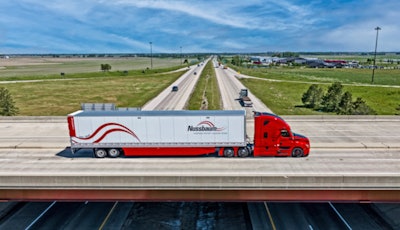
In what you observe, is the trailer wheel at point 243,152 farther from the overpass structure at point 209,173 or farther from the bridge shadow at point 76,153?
the bridge shadow at point 76,153

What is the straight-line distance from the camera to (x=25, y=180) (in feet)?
54.5

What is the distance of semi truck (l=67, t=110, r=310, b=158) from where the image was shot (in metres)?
22.2

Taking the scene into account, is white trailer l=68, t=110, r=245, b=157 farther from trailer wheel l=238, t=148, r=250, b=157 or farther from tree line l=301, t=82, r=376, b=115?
tree line l=301, t=82, r=376, b=115

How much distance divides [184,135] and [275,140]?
753 cm

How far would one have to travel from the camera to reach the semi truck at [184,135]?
22234 millimetres

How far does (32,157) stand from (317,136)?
27.1m

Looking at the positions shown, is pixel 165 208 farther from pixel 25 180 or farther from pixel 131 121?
pixel 25 180

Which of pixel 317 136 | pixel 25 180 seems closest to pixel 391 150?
pixel 317 136

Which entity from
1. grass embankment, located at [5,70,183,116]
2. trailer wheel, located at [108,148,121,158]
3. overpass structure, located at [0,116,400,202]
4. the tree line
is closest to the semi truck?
trailer wheel, located at [108,148,121,158]

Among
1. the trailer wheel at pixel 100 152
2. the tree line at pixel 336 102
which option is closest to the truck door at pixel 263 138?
the trailer wheel at pixel 100 152

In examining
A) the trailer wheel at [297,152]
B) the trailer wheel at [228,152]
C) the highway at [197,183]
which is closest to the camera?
the highway at [197,183]

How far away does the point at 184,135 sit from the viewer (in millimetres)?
22484

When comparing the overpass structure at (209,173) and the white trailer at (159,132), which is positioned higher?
the white trailer at (159,132)

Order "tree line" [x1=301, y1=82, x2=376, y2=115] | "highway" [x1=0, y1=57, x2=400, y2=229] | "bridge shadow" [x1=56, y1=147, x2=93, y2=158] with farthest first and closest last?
"tree line" [x1=301, y1=82, x2=376, y2=115]
"bridge shadow" [x1=56, y1=147, x2=93, y2=158]
"highway" [x1=0, y1=57, x2=400, y2=229]
